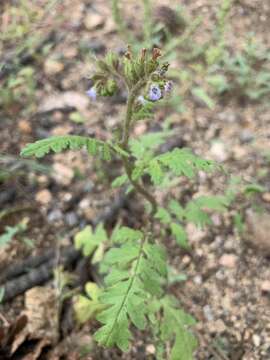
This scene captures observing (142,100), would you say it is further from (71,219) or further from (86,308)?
(71,219)

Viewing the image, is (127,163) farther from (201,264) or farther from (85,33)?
(85,33)

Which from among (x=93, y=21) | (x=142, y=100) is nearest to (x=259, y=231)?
(x=142, y=100)

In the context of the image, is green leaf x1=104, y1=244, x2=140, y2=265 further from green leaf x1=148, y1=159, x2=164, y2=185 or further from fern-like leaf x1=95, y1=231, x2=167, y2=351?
green leaf x1=148, y1=159, x2=164, y2=185

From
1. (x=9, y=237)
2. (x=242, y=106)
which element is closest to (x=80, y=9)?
(x=242, y=106)

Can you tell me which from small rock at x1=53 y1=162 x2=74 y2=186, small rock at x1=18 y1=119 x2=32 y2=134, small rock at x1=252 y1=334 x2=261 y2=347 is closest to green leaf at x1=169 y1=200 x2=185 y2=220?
small rock at x1=252 y1=334 x2=261 y2=347

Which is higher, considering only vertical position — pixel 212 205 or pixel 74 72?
pixel 74 72
